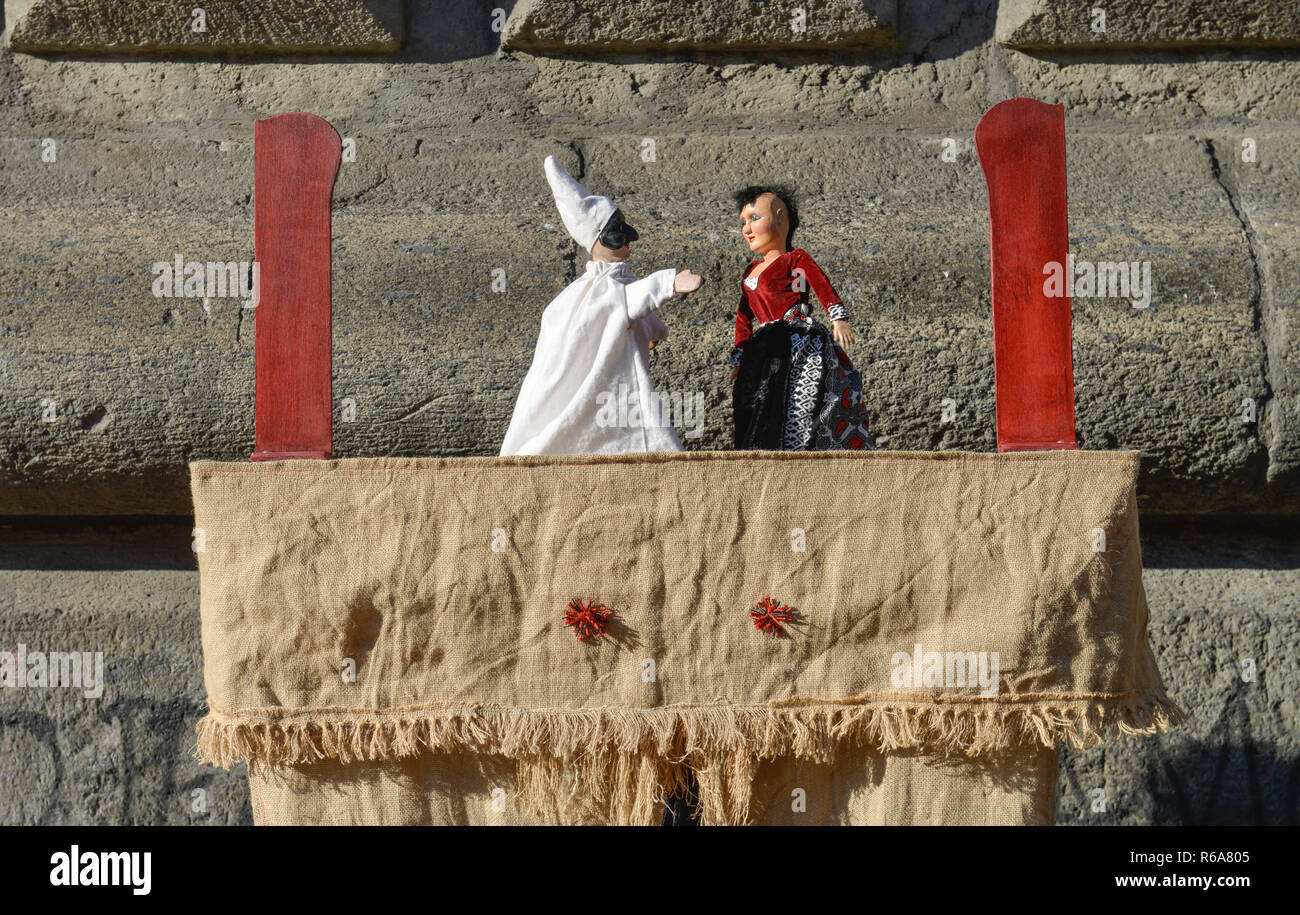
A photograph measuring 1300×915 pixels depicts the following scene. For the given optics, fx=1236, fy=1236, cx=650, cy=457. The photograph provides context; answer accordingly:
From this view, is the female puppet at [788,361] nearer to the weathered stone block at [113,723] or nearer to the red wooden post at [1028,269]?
the red wooden post at [1028,269]

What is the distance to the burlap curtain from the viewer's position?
1851mm

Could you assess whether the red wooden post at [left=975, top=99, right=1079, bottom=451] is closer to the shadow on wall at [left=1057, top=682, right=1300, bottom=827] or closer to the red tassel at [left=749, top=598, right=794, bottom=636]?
the red tassel at [left=749, top=598, right=794, bottom=636]

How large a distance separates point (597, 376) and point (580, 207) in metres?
0.33

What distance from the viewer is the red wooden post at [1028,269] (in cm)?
203

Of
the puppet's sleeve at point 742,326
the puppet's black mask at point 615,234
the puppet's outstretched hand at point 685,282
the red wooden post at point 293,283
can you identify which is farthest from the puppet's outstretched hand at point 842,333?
the red wooden post at point 293,283

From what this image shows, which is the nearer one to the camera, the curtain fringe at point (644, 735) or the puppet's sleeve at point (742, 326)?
the curtain fringe at point (644, 735)

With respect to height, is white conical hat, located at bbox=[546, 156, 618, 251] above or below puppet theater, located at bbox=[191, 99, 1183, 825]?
above

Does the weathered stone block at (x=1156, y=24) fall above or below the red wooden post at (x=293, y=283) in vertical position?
above

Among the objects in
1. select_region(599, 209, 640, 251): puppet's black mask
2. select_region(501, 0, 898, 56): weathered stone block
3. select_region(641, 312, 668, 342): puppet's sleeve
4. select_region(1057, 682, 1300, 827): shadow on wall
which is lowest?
select_region(1057, 682, 1300, 827): shadow on wall

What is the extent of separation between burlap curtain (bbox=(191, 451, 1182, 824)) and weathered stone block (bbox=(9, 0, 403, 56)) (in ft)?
4.64

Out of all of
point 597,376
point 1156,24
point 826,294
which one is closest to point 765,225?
point 826,294

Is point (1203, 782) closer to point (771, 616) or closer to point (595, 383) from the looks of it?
point (771, 616)

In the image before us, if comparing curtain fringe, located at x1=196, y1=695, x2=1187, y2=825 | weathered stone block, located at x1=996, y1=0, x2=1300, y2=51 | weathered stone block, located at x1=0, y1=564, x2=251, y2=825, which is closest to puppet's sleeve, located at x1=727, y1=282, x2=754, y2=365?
curtain fringe, located at x1=196, y1=695, x2=1187, y2=825

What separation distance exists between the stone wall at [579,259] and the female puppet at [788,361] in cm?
37
